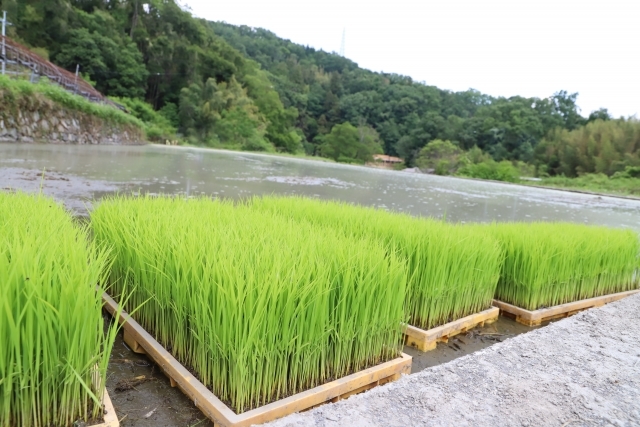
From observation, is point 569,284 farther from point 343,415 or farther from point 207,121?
point 207,121

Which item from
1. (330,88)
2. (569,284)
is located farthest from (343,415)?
(330,88)

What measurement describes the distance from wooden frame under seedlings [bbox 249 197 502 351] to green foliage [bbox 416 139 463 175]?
39.3 meters

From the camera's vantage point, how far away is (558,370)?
170cm

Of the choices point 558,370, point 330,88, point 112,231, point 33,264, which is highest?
point 330,88

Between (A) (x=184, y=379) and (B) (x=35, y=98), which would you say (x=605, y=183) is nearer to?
(B) (x=35, y=98)

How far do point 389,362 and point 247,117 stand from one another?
43040 mm

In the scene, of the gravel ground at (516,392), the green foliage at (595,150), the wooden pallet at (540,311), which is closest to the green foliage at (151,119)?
the wooden pallet at (540,311)

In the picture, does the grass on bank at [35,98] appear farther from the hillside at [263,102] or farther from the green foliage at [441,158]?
the green foliage at [441,158]

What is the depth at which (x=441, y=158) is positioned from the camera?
44.3 meters

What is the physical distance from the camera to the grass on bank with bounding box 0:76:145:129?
38.8 ft

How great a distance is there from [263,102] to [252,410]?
51.8 metres

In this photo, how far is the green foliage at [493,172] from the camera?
3331cm

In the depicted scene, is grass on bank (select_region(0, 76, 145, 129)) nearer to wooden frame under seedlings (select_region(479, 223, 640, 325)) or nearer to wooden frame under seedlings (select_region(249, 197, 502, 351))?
wooden frame under seedlings (select_region(249, 197, 502, 351))

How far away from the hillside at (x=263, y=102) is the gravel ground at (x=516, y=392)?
3149 cm
